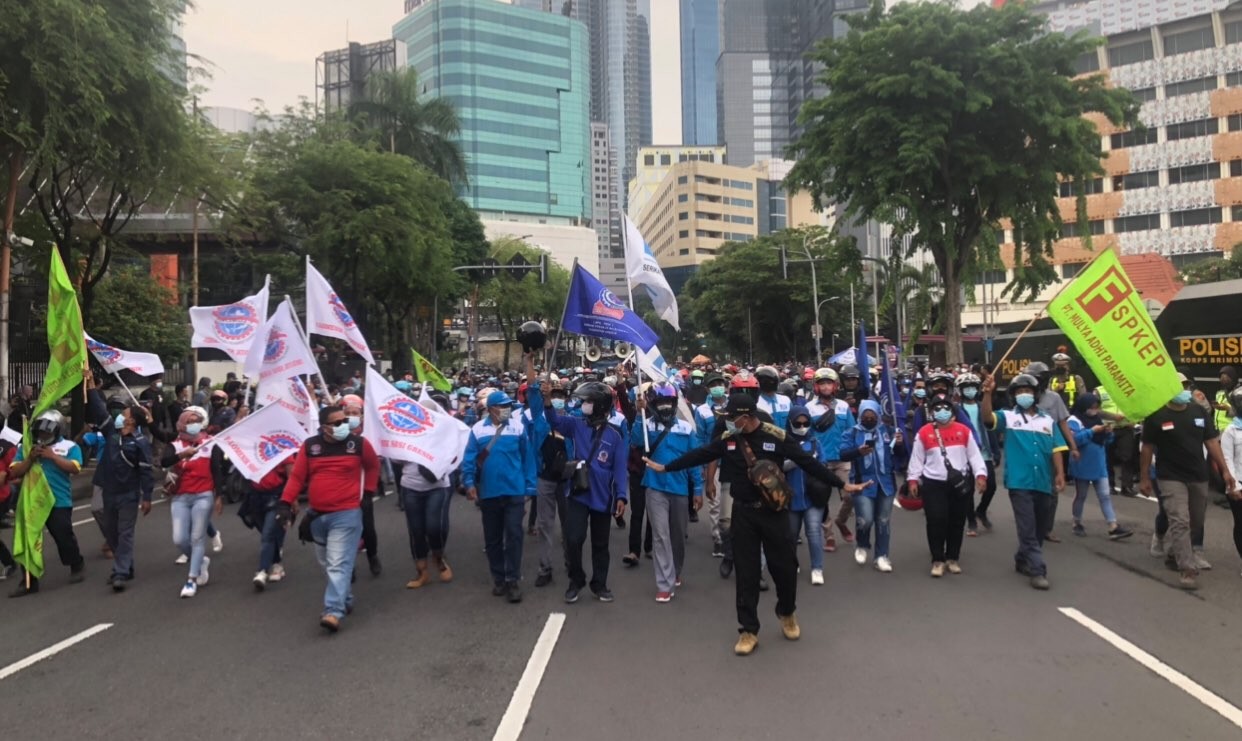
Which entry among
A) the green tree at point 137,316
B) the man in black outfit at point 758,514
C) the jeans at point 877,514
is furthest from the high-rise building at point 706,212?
the man in black outfit at point 758,514

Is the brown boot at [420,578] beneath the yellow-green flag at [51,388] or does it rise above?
beneath

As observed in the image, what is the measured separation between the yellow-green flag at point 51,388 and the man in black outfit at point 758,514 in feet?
20.0

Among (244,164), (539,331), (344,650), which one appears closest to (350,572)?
(344,650)

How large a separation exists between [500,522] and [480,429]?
32.4 inches

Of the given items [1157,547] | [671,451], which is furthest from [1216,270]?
[671,451]

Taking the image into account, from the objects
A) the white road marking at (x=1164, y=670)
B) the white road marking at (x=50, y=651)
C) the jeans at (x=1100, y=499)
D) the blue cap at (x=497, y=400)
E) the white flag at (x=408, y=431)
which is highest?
the blue cap at (x=497, y=400)

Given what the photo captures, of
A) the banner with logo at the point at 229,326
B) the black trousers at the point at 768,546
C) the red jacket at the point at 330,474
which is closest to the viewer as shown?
the black trousers at the point at 768,546

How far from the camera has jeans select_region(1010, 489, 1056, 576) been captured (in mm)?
7129

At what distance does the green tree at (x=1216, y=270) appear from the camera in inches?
1655

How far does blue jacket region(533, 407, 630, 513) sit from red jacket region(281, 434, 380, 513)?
4.78 feet

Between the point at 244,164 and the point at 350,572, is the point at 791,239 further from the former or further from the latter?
the point at 350,572

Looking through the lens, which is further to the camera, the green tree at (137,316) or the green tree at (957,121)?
the green tree at (137,316)

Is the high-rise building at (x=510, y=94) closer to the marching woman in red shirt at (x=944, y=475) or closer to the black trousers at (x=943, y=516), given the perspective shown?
the marching woman in red shirt at (x=944, y=475)

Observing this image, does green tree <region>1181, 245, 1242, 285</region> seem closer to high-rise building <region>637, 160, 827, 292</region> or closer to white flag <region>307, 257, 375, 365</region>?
white flag <region>307, 257, 375, 365</region>
